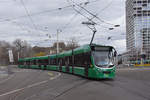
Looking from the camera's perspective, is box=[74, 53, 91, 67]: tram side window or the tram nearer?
the tram

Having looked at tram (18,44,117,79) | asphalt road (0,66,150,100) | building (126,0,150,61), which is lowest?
asphalt road (0,66,150,100)

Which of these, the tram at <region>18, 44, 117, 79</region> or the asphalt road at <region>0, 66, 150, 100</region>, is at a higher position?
the tram at <region>18, 44, 117, 79</region>

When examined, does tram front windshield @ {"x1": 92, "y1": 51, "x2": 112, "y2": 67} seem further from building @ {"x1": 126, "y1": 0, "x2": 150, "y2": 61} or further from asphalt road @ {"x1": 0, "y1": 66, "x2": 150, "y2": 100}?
building @ {"x1": 126, "y1": 0, "x2": 150, "y2": 61}

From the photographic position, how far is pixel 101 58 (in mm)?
14758

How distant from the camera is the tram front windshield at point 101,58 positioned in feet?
47.5

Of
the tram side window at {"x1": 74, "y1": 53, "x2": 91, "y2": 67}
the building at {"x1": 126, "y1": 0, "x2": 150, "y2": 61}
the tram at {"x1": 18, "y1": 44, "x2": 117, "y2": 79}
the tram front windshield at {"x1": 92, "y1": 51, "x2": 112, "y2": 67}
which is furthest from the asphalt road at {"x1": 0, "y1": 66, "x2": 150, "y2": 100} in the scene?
the building at {"x1": 126, "y1": 0, "x2": 150, "y2": 61}

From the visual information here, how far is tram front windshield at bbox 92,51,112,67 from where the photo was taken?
1448cm

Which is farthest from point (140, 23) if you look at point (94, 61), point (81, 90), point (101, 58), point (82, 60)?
point (81, 90)

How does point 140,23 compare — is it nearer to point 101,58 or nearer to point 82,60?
point 82,60

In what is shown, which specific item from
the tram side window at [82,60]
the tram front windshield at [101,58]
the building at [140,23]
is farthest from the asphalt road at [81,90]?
the building at [140,23]

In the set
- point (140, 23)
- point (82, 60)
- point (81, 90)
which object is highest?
point (140, 23)

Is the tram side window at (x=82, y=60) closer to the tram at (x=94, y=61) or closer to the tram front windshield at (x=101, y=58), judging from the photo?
the tram at (x=94, y=61)

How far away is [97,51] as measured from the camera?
15039 mm

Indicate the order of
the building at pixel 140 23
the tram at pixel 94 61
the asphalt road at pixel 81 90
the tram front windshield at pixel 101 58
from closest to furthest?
the asphalt road at pixel 81 90, the tram at pixel 94 61, the tram front windshield at pixel 101 58, the building at pixel 140 23
